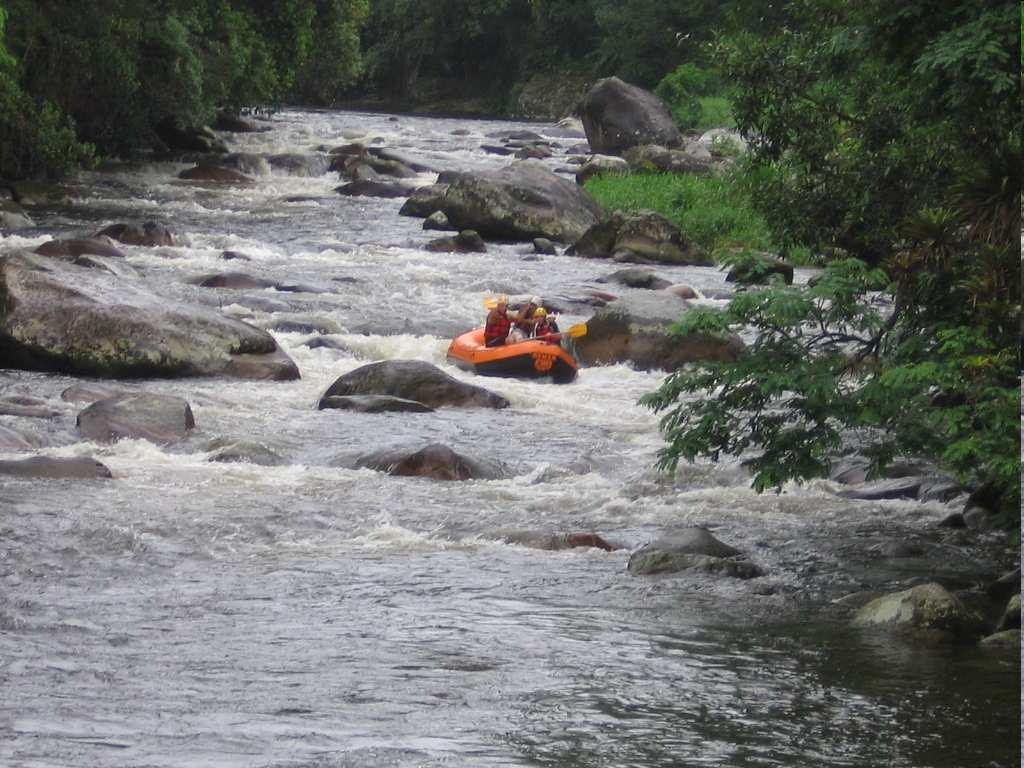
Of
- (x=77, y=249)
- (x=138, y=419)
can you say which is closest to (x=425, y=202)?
(x=77, y=249)

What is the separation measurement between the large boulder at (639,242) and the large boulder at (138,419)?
12061 mm

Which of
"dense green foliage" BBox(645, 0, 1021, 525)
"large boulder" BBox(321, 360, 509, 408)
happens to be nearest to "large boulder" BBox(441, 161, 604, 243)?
"large boulder" BBox(321, 360, 509, 408)

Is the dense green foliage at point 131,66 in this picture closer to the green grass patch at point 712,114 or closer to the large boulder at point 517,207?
the large boulder at point 517,207

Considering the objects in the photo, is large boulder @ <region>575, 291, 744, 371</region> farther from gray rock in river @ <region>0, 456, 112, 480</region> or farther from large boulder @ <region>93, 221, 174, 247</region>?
large boulder @ <region>93, 221, 174, 247</region>

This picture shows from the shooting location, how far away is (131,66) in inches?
1123

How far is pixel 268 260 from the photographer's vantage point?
2217 centimetres

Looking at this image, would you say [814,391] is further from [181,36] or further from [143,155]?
[143,155]

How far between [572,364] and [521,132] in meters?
28.1

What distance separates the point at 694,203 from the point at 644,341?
411 inches

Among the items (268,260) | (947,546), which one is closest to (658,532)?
(947,546)

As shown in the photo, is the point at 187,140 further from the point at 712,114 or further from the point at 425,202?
the point at 712,114

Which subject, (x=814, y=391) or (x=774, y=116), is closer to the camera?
(x=814, y=391)

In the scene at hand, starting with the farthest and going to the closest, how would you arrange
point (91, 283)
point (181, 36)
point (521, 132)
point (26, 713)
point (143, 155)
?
point (521, 132), point (143, 155), point (181, 36), point (91, 283), point (26, 713)

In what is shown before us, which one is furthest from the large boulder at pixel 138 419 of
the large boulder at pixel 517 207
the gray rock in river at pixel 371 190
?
the gray rock in river at pixel 371 190
